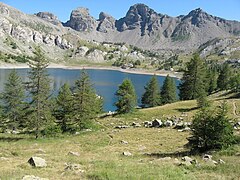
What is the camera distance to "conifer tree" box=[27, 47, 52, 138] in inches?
1754

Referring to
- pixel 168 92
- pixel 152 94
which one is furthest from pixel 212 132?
pixel 168 92

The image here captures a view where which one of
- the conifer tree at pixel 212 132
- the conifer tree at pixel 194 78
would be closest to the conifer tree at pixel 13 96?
the conifer tree at pixel 212 132

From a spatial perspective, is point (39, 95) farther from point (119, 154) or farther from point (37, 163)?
point (37, 163)

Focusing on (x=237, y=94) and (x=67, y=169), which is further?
(x=237, y=94)

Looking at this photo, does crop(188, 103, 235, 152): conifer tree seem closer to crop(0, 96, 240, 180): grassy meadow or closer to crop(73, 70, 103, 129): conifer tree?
crop(0, 96, 240, 180): grassy meadow

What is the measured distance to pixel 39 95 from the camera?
4441 centimetres

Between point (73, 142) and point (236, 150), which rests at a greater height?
point (236, 150)

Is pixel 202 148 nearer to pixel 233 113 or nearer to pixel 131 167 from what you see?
pixel 131 167

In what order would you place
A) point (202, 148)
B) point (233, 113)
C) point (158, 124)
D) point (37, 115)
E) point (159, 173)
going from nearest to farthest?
1. point (159, 173)
2. point (202, 148)
3. point (37, 115)
4. point (158, 124)
5. point (233, 113)

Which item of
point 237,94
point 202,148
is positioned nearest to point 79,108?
point 202,148

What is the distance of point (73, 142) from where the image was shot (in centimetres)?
3994

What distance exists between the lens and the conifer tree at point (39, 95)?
44562mm

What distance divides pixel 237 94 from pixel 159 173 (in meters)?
65.0

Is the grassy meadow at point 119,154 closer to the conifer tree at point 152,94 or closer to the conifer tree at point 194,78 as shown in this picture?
the conifer tree at point 194,78
